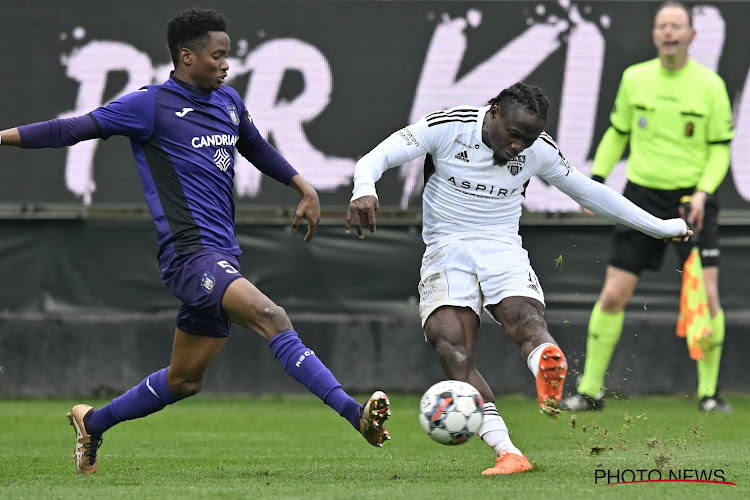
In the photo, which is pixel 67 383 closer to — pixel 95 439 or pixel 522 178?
pixel 95 439

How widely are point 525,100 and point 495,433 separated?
1657 mm

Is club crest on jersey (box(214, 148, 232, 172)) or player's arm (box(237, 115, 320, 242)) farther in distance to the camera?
player's arm (box(237, 115, 320, 242))

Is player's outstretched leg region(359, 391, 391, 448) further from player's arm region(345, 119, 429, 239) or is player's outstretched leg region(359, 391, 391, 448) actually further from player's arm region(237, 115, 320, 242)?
player's arm region(237, 115, 320, 242)

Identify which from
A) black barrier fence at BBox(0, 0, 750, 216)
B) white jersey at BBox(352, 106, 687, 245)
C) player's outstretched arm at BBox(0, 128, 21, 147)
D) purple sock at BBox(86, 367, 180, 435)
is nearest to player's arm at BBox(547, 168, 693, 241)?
white jersey at BBox(352, 106, 687, 245)

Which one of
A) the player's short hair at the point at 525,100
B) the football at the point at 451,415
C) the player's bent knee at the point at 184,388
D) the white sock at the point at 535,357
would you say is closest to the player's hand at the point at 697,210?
the player's short hair at the point at 525,100

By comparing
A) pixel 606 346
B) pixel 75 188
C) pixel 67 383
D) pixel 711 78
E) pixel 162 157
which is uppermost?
pixel 711 78

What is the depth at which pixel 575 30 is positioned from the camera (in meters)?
11.4

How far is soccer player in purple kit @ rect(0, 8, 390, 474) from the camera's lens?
19.4ft

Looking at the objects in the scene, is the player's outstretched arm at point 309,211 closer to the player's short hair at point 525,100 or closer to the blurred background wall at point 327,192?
the player's short hair at point 525,100

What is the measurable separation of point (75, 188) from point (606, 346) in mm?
4837

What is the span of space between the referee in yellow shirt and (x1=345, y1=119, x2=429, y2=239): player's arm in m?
3.84

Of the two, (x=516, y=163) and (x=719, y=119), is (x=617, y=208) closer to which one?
(x=516, y=163)

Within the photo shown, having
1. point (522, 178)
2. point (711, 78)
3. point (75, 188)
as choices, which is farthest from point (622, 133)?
point (75, 188)

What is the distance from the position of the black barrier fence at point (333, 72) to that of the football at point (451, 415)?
552cm
